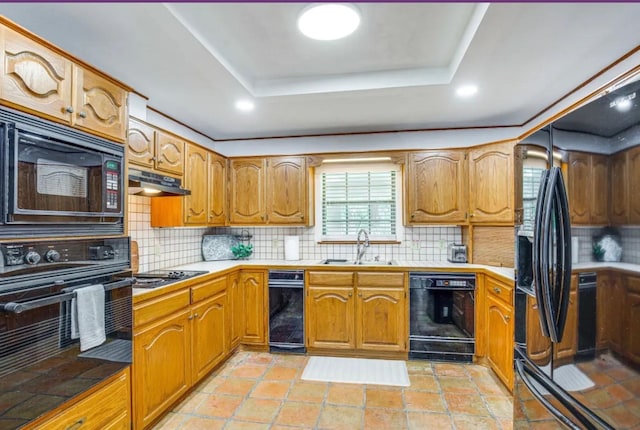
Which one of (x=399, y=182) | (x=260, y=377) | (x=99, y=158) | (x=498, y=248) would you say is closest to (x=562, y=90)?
(x=498, y=248)

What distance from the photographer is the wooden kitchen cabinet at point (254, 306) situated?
3.19 metres

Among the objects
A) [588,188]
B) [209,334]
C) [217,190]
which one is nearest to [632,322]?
[588,188]

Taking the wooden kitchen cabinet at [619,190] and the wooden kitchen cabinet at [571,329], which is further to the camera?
the wooden kitchen cabinet at [571,329]

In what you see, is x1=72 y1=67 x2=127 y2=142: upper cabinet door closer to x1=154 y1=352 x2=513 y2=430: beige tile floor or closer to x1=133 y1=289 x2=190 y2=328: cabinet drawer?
x1=133 y1=289 x2=190 y2=328: cabinet drawer

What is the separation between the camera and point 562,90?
2.39m

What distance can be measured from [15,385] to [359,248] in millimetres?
2916

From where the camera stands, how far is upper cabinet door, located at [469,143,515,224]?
285 cm

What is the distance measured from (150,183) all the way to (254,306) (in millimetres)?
1592

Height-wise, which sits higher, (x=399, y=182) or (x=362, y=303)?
(x=399, y=182)

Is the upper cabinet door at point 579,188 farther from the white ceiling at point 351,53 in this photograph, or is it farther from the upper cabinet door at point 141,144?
the upper cabinet door at point 141,144

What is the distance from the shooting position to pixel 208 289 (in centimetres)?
266

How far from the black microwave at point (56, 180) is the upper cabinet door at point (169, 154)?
72 centimetres

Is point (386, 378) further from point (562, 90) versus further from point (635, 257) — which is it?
point (562, 90)

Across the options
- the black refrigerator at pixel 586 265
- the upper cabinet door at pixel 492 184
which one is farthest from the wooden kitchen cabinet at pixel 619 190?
the upper cabinet door at pixel 492 184
